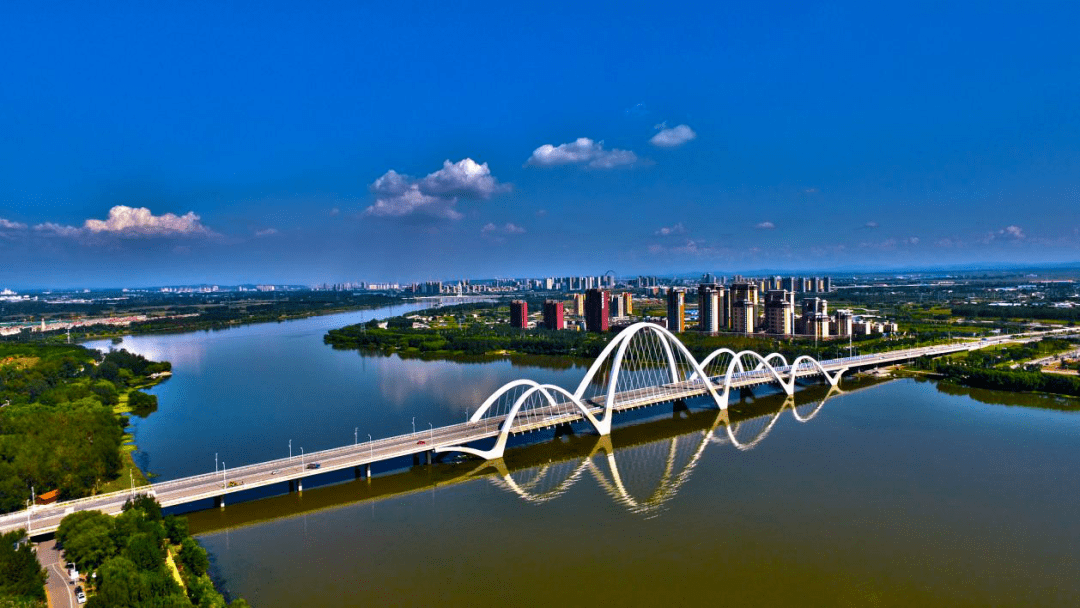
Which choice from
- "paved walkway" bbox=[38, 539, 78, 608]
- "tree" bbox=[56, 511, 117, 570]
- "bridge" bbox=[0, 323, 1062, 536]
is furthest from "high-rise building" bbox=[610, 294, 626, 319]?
"tree" bbox=[56, 511, 117, 570]

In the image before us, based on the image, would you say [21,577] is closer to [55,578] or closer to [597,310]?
[55,578]

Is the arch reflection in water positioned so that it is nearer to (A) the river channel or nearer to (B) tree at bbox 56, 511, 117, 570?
(A) the river channel

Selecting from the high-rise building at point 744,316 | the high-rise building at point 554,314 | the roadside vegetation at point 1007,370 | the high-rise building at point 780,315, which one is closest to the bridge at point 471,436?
the roadside vegetation at point 1007,370

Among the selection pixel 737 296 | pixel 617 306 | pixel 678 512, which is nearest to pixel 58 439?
pixel 678 512

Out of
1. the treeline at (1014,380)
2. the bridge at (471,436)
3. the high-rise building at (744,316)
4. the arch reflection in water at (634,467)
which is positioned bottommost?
the arch reflection in water at (634,467)

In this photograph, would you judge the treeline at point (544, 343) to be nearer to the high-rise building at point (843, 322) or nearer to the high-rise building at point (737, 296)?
the high-rise building at point (843, 322)
